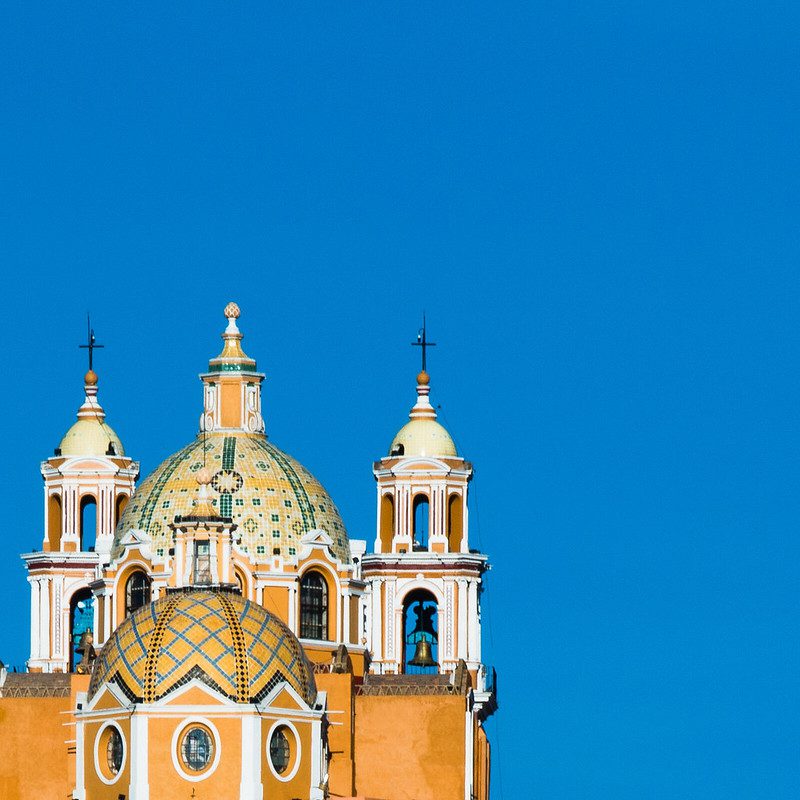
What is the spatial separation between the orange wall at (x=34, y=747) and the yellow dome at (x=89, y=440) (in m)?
12.5

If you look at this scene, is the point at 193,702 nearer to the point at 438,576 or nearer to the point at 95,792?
the point at 95,792

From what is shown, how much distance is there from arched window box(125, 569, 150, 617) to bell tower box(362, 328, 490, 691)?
7355mm

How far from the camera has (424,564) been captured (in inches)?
5069

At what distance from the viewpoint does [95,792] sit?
4518 inches

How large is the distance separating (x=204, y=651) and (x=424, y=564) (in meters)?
15.8

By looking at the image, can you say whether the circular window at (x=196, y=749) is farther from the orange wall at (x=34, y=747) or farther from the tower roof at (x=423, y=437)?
the tower roof at (x=423, y=437)

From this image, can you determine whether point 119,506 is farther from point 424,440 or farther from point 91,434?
point 424,440

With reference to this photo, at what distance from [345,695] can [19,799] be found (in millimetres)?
9917

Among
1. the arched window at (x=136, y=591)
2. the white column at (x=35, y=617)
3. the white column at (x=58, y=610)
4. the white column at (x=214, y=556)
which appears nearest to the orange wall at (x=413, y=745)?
the arched window at (x=136, y=591)

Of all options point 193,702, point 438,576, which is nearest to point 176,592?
point 193,702

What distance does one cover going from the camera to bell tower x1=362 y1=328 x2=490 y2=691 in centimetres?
12862

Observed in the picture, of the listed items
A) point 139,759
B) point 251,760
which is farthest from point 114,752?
point 251,760

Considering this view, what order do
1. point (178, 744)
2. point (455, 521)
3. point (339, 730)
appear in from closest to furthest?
point (178, 744), point (339, 730), point (455, 521)

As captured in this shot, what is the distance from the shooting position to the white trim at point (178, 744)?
113 metres
